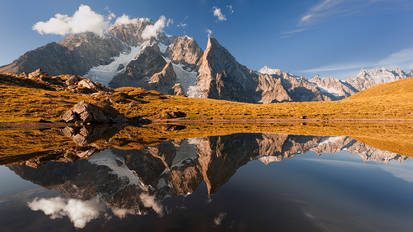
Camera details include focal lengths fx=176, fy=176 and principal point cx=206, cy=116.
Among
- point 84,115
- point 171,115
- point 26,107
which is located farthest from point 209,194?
point 26,107

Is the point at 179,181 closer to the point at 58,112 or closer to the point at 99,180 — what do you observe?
the point at 99,180

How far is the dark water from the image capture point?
7102 millimetres

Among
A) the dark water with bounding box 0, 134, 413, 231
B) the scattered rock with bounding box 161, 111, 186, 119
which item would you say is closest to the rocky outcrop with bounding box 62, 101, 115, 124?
the scattered rock with bounding box 161, 111, 186, 119

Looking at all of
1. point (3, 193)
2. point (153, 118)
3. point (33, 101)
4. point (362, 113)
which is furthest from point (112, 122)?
point (362, 113)

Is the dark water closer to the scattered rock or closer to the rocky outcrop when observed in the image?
the rocky outcrop

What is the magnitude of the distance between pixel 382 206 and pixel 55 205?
15.8 m

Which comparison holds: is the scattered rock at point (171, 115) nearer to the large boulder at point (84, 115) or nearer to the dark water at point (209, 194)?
the large boulder at point (84, 115)

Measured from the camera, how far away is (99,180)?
39.1 feet

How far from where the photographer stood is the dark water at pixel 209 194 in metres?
7.10

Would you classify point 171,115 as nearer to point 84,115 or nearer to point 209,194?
point 84,115

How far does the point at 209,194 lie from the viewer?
981 centimetres

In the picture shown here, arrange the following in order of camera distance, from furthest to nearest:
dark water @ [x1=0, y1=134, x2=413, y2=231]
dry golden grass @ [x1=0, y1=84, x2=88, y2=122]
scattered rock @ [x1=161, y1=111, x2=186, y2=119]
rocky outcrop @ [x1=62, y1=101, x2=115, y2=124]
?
1. scattered rock @ [x1=161, y1=111, x2=186, y2=119]
2. rocky outcrop @ [x1=62, y1=101, x2=115, y2=124]
3. dry golden grass @ [x1=0, y1=84, x2=88, y2=122]
4. dark water @ [x1=0, y1=134, x2=413, y2=231]

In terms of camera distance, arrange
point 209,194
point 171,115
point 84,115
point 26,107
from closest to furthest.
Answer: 1. point 209,194
2. point 84,115
3. point 26,107
4. point 171,115

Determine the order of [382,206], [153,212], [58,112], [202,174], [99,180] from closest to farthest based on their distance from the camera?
[153,212]
[382,206]
[99,180]
[202,174]
[58,112]
